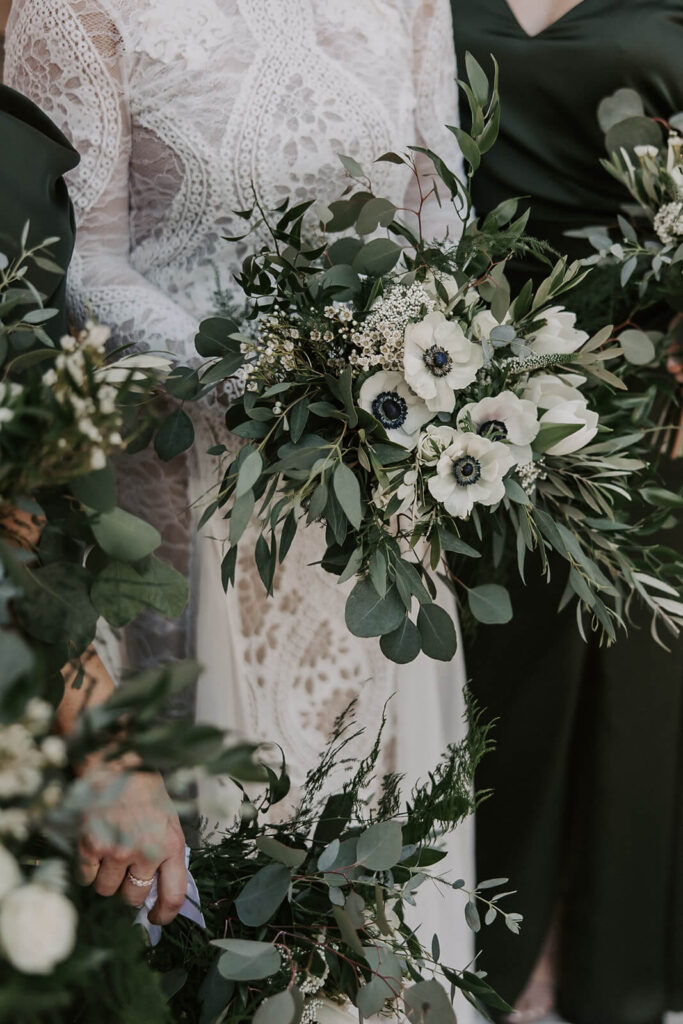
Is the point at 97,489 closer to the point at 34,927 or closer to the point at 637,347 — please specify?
the point at 34,927

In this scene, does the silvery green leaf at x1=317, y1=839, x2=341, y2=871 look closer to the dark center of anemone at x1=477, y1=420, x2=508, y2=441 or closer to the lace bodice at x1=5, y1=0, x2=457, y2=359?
the dark center of anemone at x1=477, y1=420, x2=508, y2=441

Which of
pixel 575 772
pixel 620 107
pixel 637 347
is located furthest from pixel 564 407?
pixel 575 772

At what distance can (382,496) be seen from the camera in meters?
0.68

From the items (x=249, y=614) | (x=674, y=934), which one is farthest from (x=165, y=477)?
(x=674, y=934)

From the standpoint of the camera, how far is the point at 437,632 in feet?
2.19

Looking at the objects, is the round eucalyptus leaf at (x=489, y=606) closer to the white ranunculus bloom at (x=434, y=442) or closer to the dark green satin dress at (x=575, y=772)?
the white ranunculus bloom at (x=434, y=442)

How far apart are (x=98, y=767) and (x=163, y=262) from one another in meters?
0.75

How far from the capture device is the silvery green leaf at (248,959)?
0.52 meters

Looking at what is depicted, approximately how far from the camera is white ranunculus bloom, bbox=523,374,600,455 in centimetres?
72

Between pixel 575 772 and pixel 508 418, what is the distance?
3.18ft

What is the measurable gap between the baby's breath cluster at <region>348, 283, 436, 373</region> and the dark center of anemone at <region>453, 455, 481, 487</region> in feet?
0.30

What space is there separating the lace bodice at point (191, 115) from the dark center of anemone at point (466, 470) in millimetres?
322

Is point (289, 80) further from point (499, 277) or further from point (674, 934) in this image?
point (674, 934)

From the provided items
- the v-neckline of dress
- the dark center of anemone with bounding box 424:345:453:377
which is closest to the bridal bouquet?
the dark center of anemone with bounding box 424:345:453:377
